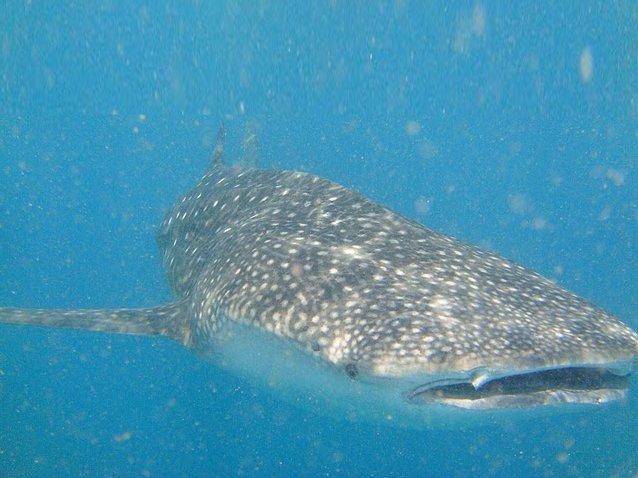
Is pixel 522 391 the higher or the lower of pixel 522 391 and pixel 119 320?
the higher

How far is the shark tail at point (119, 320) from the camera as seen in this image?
554cm

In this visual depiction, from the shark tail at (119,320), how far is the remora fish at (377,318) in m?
0.02

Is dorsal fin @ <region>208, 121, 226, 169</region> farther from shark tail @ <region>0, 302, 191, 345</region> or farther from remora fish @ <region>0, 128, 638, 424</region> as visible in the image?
shark tail @ <region>0, 302, 191, 345</region>

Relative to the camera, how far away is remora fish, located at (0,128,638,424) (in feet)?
10.4

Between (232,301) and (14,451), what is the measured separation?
60.6ft

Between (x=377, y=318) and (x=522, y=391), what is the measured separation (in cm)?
99

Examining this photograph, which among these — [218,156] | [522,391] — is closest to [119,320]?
[522,391]

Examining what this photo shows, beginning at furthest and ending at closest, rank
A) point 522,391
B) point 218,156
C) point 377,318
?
point 218,156 → point 377,318 → point 522,391

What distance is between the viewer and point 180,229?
769 centimetres

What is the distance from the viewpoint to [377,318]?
355 centimetres

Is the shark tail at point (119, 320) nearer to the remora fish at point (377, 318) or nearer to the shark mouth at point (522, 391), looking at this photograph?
the remora fish at point (377, 318)

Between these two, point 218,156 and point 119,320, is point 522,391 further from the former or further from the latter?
point 218,156

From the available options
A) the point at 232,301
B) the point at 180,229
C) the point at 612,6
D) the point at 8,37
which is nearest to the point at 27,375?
the point at 180,229

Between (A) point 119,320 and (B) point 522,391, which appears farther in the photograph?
(A) point 119,320
